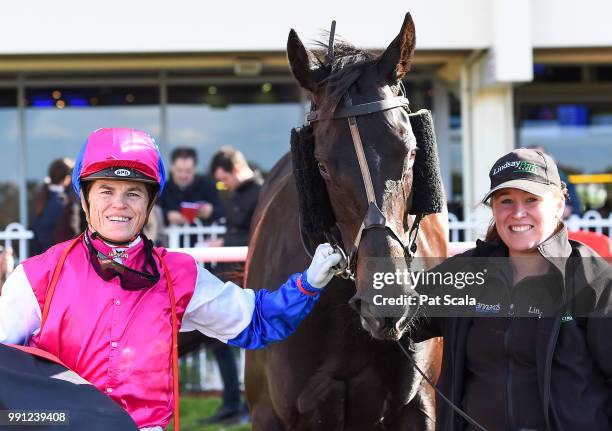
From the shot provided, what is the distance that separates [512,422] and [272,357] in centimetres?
101

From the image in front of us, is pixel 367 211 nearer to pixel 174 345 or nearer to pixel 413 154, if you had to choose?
pixel 413 154

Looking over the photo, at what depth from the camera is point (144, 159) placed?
2508 mm

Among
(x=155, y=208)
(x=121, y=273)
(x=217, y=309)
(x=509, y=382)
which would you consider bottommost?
(x=509, y=382)

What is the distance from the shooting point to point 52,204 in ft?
20.8

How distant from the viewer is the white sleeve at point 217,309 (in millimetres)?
2613

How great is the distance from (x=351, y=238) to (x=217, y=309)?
18.3 inches

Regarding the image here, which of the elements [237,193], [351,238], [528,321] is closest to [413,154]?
[351,238]

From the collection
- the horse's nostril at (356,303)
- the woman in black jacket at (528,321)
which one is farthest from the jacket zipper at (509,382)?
the horse's nostril at (356,303)

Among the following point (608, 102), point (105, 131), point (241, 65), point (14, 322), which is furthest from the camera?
point (608, 102)

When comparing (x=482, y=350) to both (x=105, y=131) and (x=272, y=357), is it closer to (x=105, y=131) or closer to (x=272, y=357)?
(x=272, y=357)

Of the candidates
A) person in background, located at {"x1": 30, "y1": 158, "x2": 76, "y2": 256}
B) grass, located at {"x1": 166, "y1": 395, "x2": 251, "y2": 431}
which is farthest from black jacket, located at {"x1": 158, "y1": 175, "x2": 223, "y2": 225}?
grass, located at {"x1": 166, "y1": 395, "x2": 251, "y2": 431}

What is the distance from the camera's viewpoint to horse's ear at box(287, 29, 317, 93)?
274cm

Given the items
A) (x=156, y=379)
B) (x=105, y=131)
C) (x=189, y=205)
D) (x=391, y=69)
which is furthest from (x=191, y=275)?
(x=189, y=205)

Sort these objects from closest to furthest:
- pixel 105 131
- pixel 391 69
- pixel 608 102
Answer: pixel 105 131 < pixel 391 69 < pixel 608 102
